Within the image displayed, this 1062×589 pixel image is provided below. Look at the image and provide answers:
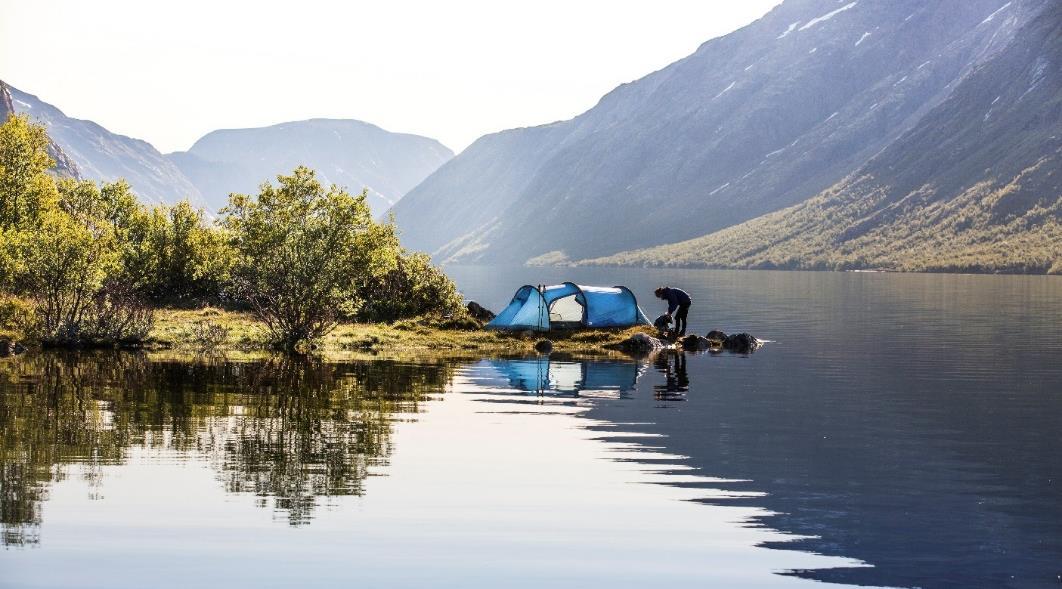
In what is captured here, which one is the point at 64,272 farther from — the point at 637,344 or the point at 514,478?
the point at 514,478

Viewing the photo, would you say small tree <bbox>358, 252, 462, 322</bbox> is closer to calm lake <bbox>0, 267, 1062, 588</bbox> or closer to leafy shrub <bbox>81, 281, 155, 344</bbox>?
leafy shrub <bbox>81, 281, 155, 344</bbox>

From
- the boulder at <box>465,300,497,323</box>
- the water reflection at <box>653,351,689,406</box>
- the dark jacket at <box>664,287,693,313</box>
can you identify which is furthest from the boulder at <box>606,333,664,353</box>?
the boulder at <box>465,300,497,323</box>

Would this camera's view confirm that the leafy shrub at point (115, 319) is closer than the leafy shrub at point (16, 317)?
No

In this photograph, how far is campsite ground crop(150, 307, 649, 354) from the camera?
152ft

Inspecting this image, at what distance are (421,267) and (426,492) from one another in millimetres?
39424

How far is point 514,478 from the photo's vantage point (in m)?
20.0

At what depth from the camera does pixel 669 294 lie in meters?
50.8

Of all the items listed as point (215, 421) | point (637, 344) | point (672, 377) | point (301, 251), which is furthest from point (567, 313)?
point (215, 421)

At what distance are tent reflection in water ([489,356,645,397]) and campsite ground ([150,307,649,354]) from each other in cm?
463

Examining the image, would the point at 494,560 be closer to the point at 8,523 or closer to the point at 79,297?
the point at 8,523

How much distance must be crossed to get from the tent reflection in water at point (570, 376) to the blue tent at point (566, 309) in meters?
7.09

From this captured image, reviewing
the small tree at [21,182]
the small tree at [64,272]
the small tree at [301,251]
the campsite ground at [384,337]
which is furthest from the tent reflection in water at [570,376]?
the small tree at [21,182]

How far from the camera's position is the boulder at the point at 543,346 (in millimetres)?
47234

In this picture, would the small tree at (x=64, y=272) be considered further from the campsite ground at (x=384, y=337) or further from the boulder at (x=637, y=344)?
the boulder at (x=637, y=344)
